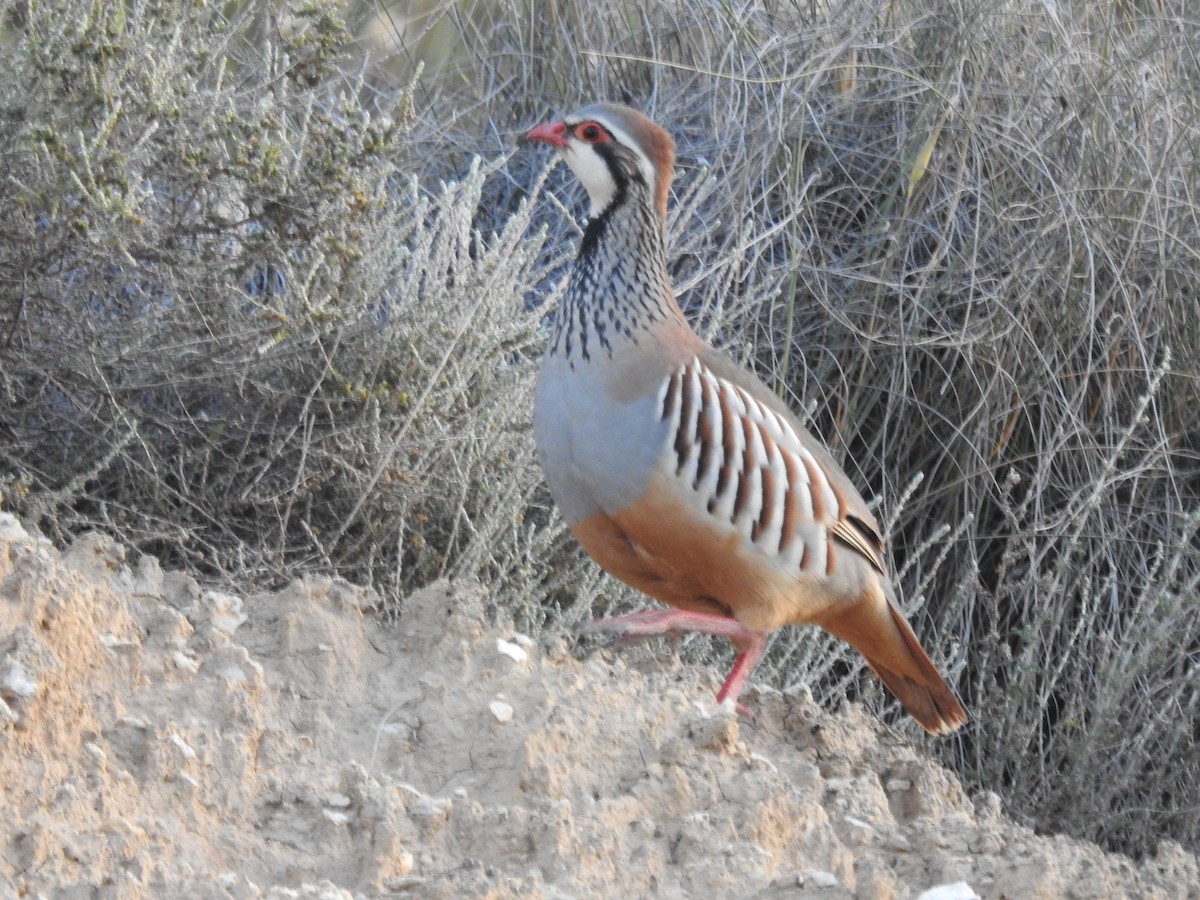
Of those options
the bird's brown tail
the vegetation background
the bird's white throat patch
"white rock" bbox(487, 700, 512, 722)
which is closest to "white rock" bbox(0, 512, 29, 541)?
the vegetation background

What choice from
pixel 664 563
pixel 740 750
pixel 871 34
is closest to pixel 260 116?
pixel 664 563

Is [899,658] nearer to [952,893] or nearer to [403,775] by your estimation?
[952,893]

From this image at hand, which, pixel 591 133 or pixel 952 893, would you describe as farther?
pixel 591 133

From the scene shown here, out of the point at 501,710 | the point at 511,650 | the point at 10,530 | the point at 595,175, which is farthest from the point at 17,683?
the point at 595,175

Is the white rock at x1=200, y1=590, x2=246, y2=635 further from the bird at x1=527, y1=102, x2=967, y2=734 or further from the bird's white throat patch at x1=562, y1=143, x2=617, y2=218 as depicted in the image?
the bird's white throat patch at x1=562, y1=143, x2=617, y2=218

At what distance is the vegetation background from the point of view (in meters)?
3.76

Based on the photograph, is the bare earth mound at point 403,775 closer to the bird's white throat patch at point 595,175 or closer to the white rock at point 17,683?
the white rock at point 17,683

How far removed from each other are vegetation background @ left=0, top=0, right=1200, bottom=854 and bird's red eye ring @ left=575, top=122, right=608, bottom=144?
1.53ft

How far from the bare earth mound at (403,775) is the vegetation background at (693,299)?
0.82m

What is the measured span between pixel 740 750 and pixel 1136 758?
2.00 metres

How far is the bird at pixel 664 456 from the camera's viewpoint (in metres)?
3.36

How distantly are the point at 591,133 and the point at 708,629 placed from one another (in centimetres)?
111

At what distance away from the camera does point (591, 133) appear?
3598 mm

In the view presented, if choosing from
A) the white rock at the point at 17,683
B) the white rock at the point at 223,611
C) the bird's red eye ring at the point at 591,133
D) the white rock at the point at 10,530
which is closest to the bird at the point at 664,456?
the bird's red eye ring at the point at 591,133
